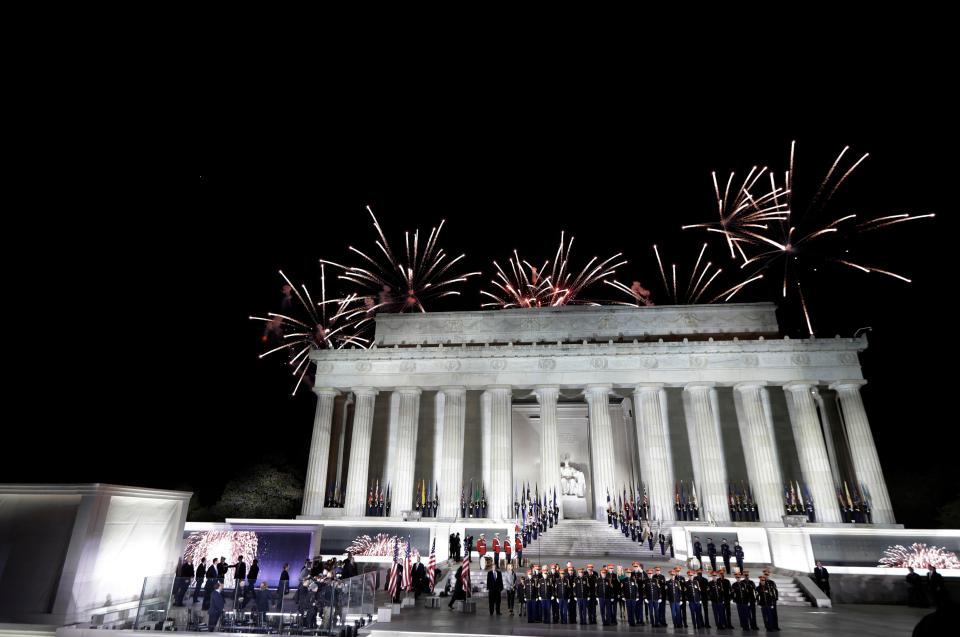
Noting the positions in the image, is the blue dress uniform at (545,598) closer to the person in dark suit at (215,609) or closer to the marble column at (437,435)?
the person in dark suit at (215,609)

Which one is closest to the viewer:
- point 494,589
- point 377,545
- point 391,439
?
point 494,589

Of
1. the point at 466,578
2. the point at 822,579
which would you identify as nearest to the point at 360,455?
the point at 466,578

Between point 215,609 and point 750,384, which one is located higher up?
point 750,384

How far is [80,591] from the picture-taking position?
13.5 metres

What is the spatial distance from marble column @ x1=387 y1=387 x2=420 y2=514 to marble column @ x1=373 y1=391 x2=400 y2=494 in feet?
1.32

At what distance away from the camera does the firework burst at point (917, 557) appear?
2595 centimetres

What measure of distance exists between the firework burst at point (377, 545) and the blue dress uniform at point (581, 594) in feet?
46.5

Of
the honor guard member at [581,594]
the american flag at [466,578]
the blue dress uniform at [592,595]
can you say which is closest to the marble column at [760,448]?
the blue dress uniform at [592,595]

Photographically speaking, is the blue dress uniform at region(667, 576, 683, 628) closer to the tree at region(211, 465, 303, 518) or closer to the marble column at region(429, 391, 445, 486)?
the marble column at region(429, 391, 445, 486)

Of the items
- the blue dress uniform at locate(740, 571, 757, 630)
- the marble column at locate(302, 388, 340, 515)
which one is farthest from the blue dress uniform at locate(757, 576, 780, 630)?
the marble column at locate(302, 388, 340, 515)

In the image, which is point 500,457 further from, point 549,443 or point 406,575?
point 406,575

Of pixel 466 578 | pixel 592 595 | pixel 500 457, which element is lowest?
pixel 592 595

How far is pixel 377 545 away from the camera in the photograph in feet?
100

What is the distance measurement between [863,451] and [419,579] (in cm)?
3193
